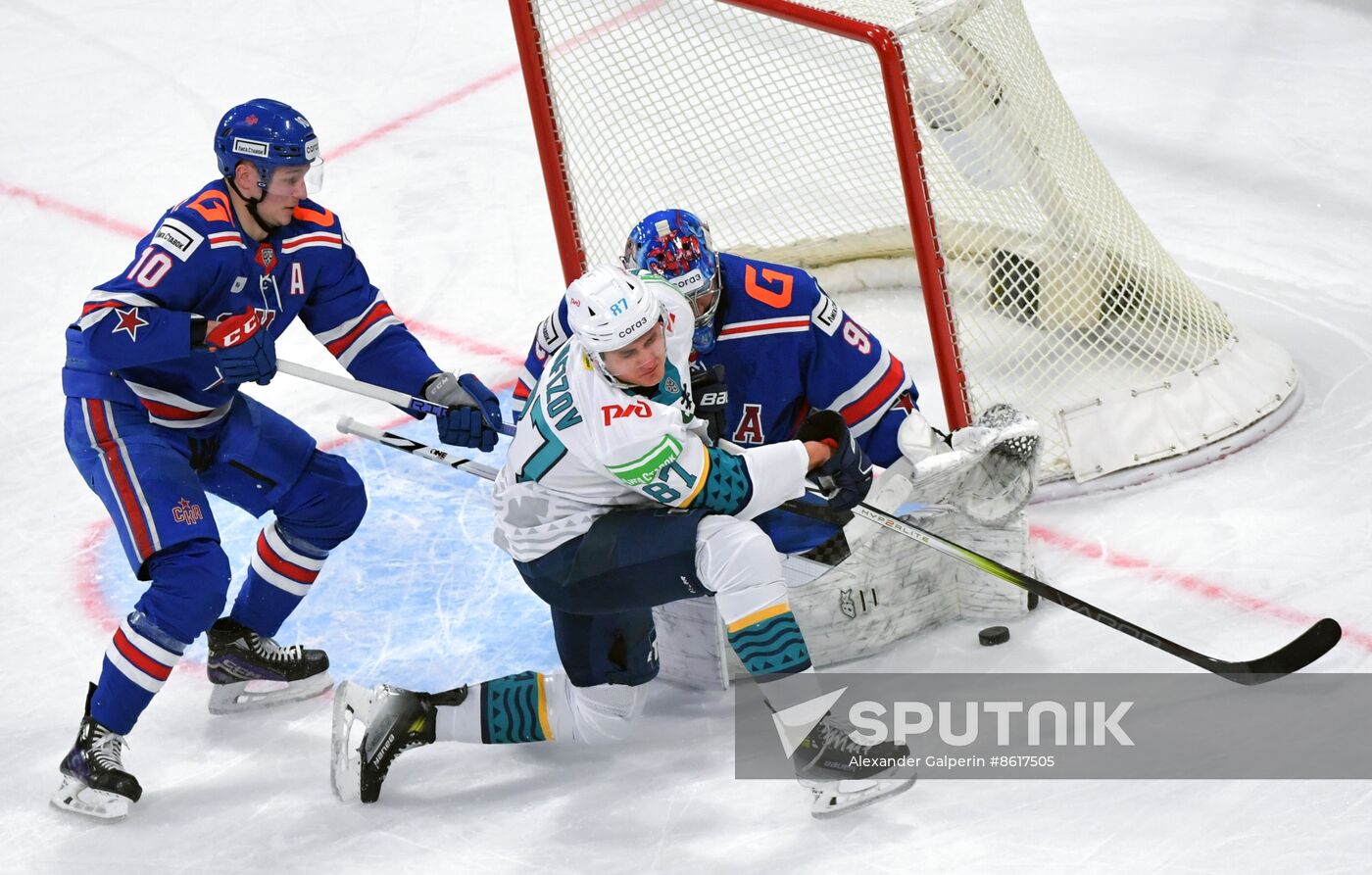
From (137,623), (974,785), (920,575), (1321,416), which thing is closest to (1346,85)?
(1321,416)

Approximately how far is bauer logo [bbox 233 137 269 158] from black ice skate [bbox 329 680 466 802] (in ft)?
3.31

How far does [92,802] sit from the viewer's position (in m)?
3.01

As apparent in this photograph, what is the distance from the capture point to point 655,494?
2643mm

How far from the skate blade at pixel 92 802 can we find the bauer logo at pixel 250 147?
121 centimetres

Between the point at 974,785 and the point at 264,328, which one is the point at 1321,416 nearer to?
the point at 974,785

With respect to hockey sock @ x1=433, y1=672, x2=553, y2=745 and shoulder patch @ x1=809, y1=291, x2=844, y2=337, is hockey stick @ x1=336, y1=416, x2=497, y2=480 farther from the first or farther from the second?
shoulder patch @ x1=809, y1=291, x2=844, y2=337

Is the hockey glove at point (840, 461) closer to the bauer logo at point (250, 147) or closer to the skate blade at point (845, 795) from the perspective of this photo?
the skate blade at point (845, 795)

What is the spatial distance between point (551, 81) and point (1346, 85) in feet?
10.5

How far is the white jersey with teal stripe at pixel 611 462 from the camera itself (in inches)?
102

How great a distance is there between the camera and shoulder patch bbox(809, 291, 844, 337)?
10.3 feet

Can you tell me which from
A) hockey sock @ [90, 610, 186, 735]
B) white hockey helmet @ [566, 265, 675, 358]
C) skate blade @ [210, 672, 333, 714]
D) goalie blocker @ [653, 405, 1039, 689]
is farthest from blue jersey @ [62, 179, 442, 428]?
goalie blocker @ [653, 405, 1039, 689]

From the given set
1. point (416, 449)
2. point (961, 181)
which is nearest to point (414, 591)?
point (416, 449)

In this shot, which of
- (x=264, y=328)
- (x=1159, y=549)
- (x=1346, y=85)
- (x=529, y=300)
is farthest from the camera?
(x=1346, y=85)

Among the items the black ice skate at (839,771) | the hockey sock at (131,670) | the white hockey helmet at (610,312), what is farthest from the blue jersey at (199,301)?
the black ice skate at (839,771)
